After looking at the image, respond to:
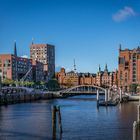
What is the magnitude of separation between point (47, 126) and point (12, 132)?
26.2 ft

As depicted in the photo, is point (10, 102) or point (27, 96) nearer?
point (10, 102)

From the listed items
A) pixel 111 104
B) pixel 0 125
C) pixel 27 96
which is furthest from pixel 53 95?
pixel 0 125

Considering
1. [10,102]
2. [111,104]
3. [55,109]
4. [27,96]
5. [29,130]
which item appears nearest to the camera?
[55,109]

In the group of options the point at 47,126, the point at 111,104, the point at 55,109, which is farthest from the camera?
the point at 111,104

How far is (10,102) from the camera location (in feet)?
424

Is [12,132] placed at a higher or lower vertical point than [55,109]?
lower

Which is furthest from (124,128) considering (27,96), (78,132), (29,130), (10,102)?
(27,96)

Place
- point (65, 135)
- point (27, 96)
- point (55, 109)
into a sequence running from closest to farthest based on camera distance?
point (55, 109)
point (65, 135)
point (27, 96)

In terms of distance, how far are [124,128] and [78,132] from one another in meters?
7.85

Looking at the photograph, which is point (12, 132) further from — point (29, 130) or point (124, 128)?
point (124, 128)

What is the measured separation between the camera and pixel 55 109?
157 feet

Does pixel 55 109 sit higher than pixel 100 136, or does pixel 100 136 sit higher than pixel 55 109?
pixel 55 109

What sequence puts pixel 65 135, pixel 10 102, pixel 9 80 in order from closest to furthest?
pixel 65 135
pixel 10 102
pixel 9 80

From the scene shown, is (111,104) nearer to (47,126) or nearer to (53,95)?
(47,126)
